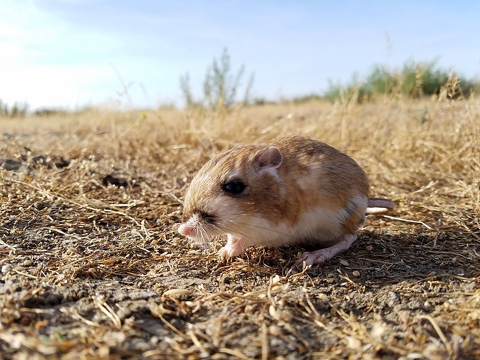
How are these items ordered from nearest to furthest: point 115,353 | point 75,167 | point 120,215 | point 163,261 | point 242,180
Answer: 1. point 115,353
2. point 242,180
3. point 163,261
4. point 120,215
5. point 75,167

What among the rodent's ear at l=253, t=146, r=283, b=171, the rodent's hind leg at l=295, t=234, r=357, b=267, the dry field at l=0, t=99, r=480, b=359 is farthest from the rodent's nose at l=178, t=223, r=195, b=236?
the rodent's hind leg at l=295, t=234, r=357, b=267

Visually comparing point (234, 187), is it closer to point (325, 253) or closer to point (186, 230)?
point (186, 230)

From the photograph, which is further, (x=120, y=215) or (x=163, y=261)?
(x=120, y=215)

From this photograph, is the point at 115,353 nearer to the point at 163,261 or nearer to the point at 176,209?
the point at 163,261

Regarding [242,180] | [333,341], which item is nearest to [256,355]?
[333,341]

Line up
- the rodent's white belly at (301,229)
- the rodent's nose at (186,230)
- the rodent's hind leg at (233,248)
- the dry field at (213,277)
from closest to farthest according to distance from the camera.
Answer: the dry field at (213,277) < the rodent's nose at (186,230) < the rodent's white belly at (301,229) < the rodent's hind leg at (233,248)

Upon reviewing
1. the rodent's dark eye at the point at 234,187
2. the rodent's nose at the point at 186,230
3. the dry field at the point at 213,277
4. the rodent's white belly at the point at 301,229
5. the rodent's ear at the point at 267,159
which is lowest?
the dry field at the point at 213,277

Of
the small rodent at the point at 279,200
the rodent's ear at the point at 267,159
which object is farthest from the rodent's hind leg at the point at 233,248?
the rodent's ear at the point at 267,159

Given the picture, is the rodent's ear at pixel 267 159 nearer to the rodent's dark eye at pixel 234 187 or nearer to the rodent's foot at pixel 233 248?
the rodent's dark eye at pixel 234 187
